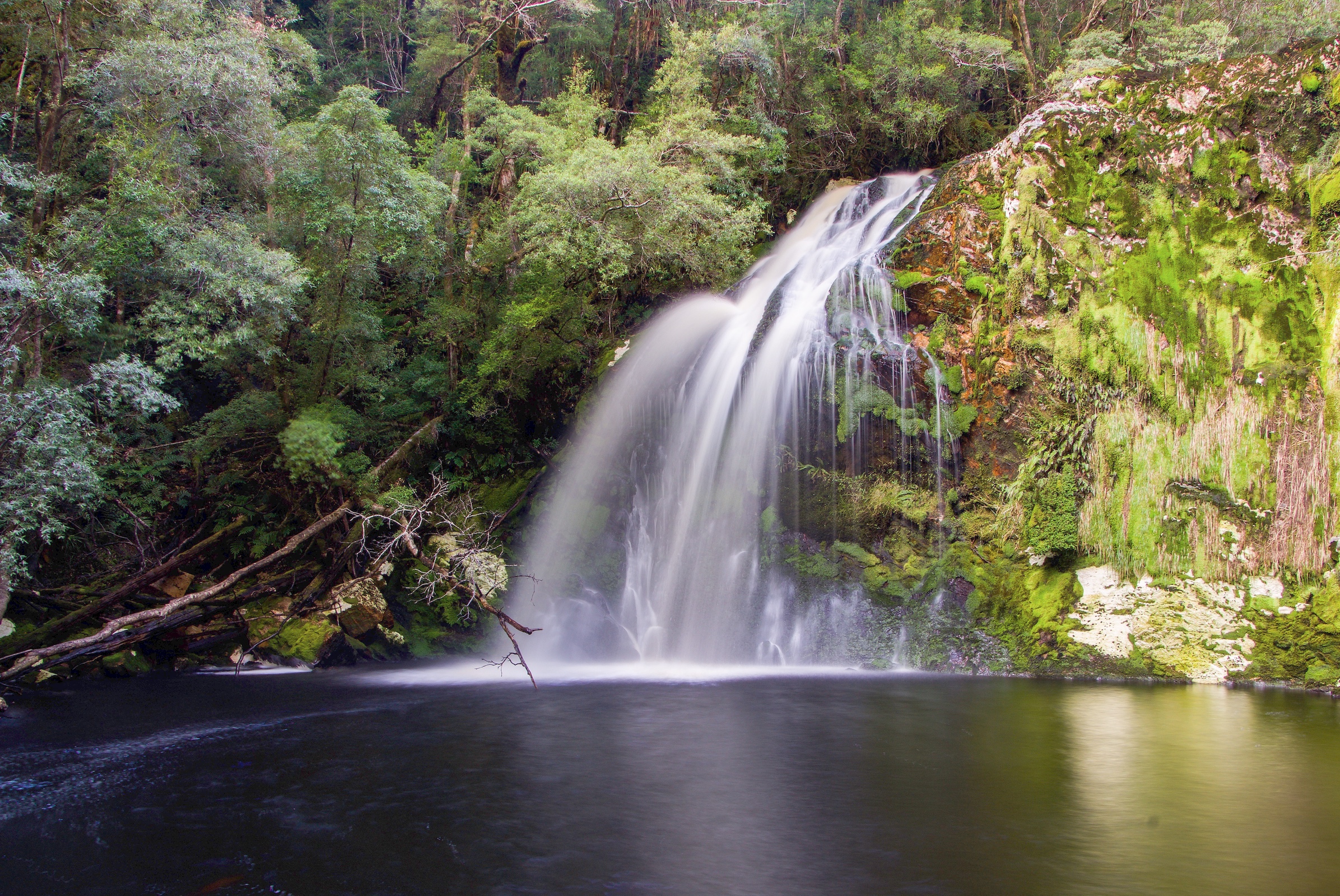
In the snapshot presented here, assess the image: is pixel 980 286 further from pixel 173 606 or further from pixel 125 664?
pixel 125 664

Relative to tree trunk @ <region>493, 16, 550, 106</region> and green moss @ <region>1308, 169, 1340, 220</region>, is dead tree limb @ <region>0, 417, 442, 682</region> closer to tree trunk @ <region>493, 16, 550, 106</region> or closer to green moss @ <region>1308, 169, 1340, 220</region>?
tree trunk @ <region>493, 16, 550, 106</region>

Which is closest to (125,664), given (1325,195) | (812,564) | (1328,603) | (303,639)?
(303,639)

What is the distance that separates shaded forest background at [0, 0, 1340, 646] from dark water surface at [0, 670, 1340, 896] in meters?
5.37

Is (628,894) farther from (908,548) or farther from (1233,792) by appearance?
(908,548)

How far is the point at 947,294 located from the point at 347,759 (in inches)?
453

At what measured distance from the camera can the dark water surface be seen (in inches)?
217

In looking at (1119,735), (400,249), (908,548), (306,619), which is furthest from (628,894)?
(400,249)

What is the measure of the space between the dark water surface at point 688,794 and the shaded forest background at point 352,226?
5.37m

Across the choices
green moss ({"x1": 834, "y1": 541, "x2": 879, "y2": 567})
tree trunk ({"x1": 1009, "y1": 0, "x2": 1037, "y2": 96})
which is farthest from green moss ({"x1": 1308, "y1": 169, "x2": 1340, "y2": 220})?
tree trunk ({"x1": 1009, "y1": 0, "x2": 1037, "y2": 96})

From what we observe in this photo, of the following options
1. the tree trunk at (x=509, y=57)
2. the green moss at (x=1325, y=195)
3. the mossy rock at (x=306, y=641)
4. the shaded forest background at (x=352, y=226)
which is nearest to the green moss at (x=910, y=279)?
the shaded forest background at (x=352, y=226)

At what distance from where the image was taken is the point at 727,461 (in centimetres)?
1420

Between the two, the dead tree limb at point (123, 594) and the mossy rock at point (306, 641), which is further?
the mossy rock at point (306, 641)

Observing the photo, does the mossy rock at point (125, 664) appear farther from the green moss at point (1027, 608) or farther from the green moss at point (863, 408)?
the green moss at point (1027, 608)

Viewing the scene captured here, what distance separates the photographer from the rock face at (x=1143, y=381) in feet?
37.0
